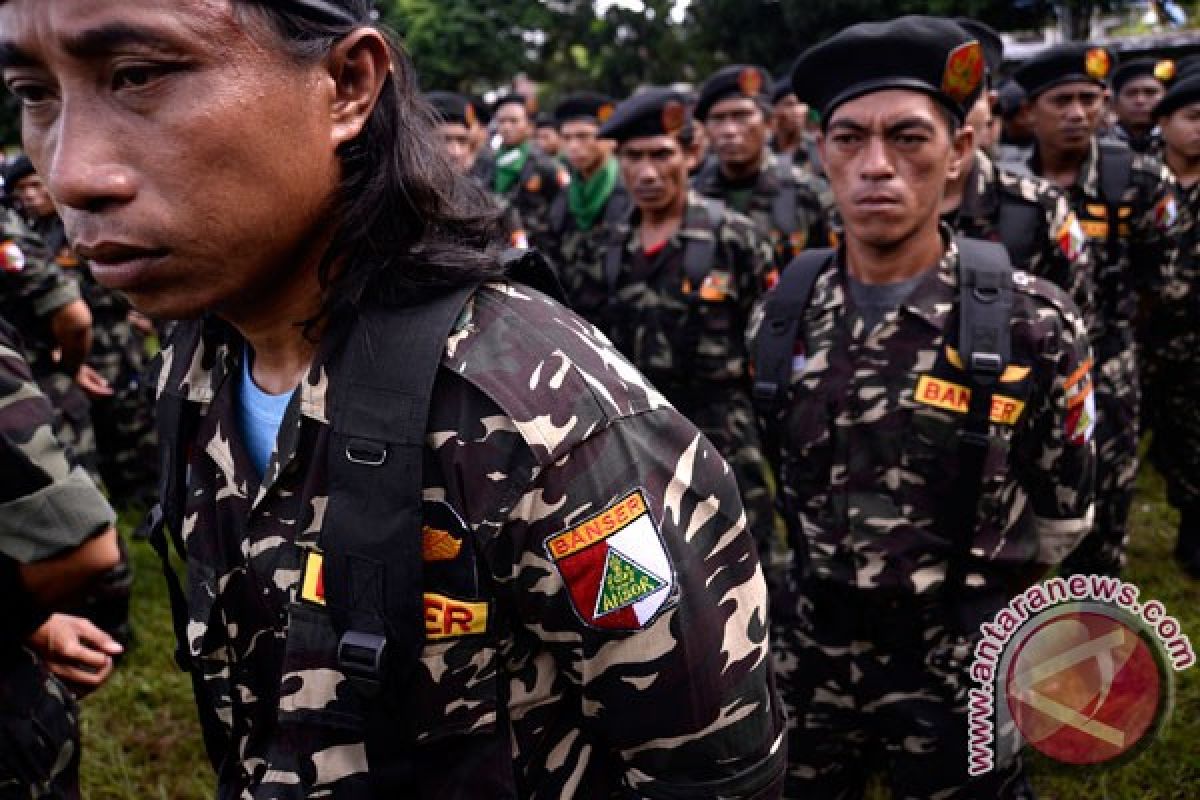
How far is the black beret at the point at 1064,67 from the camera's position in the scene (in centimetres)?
513

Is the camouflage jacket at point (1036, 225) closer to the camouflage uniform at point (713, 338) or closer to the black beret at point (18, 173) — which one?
the camouflage uniform at point (713, 338)

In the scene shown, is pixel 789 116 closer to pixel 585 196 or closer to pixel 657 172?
pixel 585 196

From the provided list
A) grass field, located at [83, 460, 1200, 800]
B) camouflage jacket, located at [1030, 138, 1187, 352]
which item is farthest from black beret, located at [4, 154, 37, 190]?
camouflage jacket, located at [1030, 138, 1187, 352]

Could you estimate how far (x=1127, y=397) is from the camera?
4.50 metres

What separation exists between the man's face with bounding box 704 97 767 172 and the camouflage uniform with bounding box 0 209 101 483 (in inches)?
161

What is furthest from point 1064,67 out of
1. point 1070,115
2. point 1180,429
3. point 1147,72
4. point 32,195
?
point 32,195

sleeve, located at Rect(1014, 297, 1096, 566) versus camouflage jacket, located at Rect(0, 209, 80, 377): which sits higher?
sleeve, located at Rect(1014, 297, 1096, 566)

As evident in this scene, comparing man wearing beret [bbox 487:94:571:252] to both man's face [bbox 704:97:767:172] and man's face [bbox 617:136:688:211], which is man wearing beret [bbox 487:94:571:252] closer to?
man's face [bbox 704:97:767:172]

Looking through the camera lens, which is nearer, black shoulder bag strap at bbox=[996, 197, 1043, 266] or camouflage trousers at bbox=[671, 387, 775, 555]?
black shoulder bag strap at bbox=[996, 197, 1043, 266]

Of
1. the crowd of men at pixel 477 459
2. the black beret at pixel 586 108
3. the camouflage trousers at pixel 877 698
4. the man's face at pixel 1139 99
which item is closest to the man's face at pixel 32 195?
the black beret at pixel 586 108

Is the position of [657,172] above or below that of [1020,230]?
below

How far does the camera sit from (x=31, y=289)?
14.7 ft

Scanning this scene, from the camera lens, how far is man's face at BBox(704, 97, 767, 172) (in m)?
6.78

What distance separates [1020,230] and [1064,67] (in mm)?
1664
